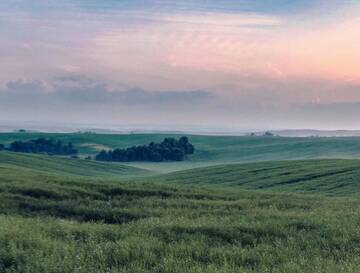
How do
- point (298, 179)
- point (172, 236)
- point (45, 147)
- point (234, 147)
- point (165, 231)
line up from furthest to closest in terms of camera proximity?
point (234, 147) → point (45, 147) → point (298, 179) → point (165, 231) → point (172, 236)

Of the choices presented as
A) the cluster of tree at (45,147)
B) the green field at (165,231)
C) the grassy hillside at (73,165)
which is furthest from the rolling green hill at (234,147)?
the green field at (165,231)

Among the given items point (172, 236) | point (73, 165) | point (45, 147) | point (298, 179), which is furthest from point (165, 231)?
point (45, 147)

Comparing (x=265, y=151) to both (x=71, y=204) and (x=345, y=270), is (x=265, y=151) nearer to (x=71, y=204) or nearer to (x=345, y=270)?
(x=71, y=204)

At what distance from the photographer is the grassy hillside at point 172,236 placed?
10586 mm

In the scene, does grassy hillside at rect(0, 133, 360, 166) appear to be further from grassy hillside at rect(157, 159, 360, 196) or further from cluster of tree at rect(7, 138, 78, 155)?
grassy hillside at rect(157, 159, 360, 196)

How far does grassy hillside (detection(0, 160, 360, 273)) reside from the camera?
34.7ft

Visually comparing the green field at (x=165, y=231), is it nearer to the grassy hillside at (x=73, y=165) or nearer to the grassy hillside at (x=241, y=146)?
the grassy hillside at (x=73, y=165)

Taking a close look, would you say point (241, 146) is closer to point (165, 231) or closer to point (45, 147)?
point (45, 147)

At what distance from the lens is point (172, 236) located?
13.2m

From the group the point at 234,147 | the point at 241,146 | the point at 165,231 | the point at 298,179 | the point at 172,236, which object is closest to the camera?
the point at 172,236

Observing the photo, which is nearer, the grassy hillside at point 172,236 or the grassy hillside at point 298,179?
the grassy hillside at point 172,236

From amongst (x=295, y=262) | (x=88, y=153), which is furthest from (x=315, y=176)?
(x=88, y=153)

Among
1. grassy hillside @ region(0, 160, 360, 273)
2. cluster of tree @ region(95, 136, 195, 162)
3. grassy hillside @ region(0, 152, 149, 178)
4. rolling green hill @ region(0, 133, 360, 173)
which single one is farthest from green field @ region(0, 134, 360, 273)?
cluster of tree @ region(95, 136, 195, 162)

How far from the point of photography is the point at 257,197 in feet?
77.5
